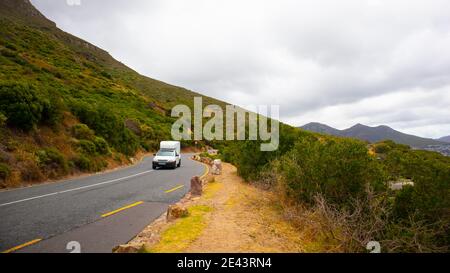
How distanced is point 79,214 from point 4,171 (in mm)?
6585

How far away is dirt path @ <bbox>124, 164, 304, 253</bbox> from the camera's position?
5.13 metres

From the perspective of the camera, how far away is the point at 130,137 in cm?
2856

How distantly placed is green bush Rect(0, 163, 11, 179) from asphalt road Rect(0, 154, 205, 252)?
5.18 feet

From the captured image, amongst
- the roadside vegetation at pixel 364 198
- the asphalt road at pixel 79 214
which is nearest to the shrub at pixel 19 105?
the asphalt road at pixel 79 214

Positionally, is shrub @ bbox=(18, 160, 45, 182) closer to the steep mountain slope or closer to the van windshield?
the steep mountain slope

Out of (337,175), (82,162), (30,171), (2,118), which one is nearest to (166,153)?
(82,162)

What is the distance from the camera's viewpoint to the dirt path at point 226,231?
5133 mm

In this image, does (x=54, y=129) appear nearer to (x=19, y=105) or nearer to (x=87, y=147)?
(x=87, y=147)

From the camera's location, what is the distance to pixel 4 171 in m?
11.5

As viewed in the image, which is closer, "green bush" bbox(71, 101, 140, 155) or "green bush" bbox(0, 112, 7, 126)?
"green bush" bbox(0, 112, 7, 126)

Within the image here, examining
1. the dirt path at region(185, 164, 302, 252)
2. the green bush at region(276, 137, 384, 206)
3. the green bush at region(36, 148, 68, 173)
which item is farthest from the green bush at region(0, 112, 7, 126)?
the green bush at region(276, 137, 384, 206)

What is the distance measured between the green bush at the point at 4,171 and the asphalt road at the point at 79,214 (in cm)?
158
